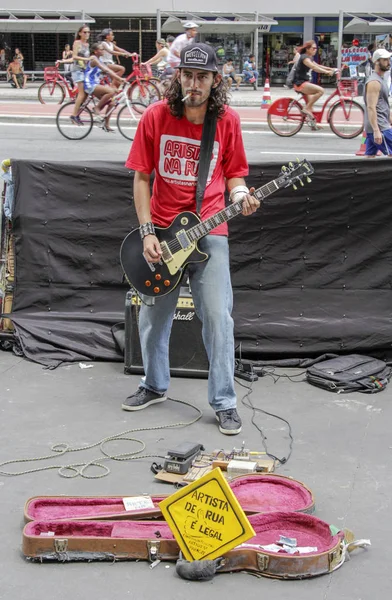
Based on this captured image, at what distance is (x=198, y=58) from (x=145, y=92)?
1446cm

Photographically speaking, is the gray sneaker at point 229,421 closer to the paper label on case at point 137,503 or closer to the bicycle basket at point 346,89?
the paper label on case at point 137,503

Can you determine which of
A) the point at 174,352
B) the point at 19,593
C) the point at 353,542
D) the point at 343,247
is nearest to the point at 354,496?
the point at 353,542

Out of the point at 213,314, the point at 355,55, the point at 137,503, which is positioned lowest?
the point at 137,503

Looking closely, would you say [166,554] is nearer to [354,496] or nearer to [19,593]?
[19,593]

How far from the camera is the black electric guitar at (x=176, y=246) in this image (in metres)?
4.91

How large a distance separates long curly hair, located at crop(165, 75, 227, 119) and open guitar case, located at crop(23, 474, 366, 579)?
2249mm

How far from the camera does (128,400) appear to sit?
17.5 feet

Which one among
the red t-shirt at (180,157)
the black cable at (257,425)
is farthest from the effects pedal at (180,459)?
the red t-shirt at (180,157)

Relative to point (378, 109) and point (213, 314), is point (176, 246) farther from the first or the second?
point (378, 109)

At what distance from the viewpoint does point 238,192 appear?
496 centimetres

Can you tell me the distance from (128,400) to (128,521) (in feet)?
5.37

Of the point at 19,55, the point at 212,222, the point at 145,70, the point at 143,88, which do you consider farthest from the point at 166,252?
the point at 19,55

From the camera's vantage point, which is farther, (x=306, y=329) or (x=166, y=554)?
(x=306, y=329)

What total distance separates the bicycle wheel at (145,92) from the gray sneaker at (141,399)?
13814 mm
